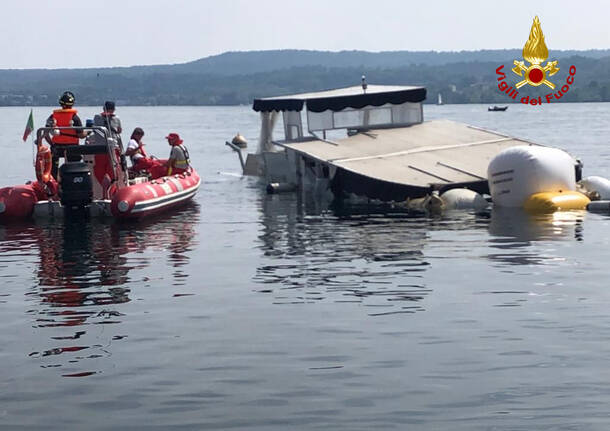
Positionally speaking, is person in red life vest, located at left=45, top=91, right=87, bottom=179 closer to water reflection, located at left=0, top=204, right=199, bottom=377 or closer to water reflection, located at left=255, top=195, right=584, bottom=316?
water reflection, located at left=0, top=204, right=199, bottom=377

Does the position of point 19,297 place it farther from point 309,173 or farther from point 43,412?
point 309,173

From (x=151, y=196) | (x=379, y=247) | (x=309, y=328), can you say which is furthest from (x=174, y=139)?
(x=309, y=328)

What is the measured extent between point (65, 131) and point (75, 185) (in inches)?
76.4

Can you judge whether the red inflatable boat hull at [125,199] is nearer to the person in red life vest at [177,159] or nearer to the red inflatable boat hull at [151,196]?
the red inflatable boat hull at [151,196]

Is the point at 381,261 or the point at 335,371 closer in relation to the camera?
the point at 335,371

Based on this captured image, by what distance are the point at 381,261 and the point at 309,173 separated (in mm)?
17782

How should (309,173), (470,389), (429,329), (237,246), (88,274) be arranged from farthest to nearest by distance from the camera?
(309,173) → (237,246) → (88,274) → (429,329) → (470,389)

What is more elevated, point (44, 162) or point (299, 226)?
point (44, 162)

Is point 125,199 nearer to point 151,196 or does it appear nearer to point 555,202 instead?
point 151,196

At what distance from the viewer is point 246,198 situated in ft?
139

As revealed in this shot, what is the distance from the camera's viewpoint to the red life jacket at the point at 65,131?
103ft

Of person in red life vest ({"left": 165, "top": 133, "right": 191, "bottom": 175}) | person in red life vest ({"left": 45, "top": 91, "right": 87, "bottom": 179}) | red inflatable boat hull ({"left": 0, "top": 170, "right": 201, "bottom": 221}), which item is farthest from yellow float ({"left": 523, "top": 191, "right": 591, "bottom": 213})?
person in red life vest ({"left": 45, "top": 91, "right": 87, "bottom": 179})

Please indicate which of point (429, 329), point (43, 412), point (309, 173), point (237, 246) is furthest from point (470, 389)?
point (309, 173)

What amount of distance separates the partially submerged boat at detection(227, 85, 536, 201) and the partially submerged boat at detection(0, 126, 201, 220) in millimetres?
6623
